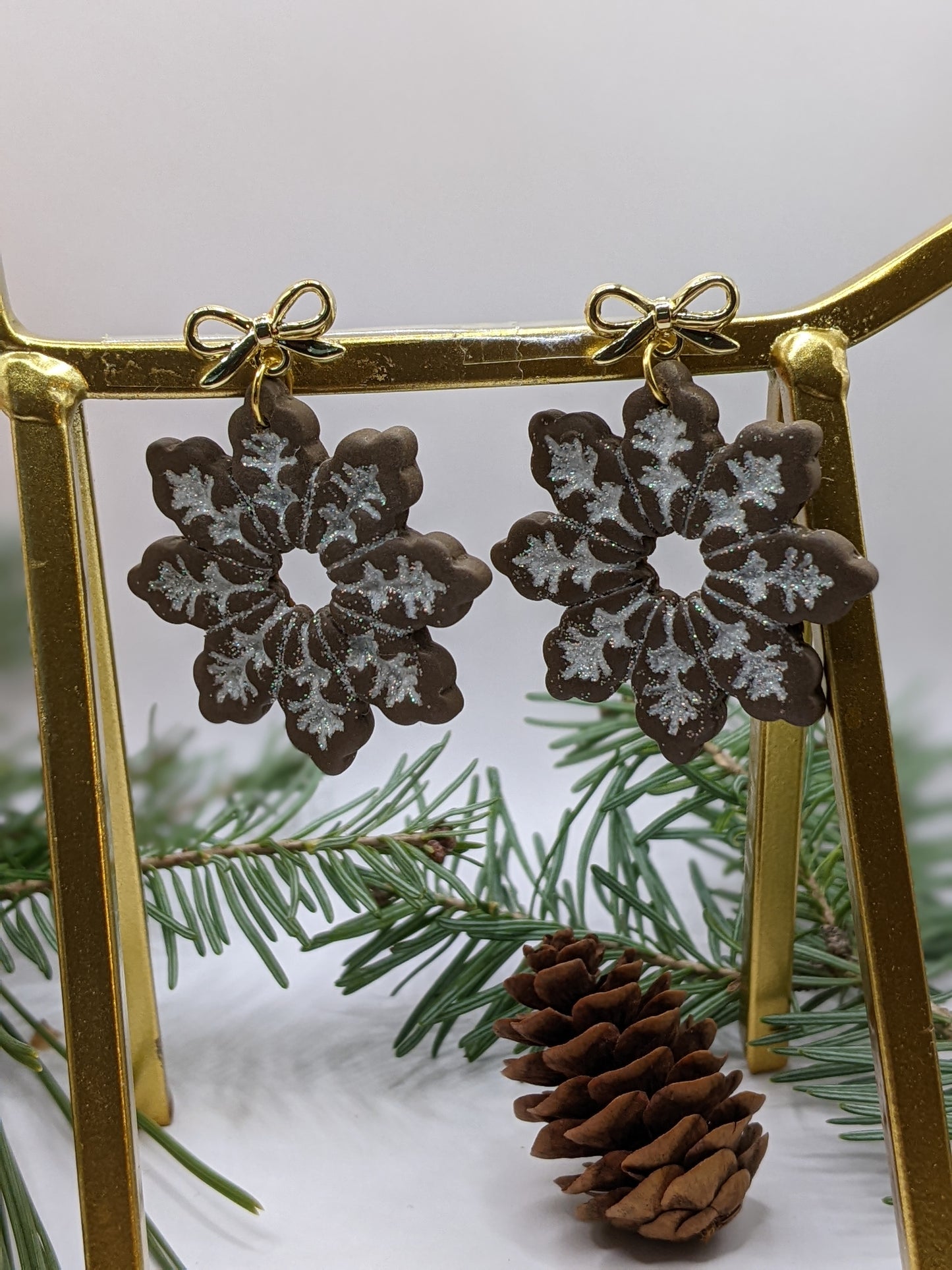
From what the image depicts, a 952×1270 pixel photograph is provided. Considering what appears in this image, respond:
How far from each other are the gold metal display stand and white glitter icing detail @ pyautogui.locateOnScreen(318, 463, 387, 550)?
0.03m

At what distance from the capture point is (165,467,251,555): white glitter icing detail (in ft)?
1.08

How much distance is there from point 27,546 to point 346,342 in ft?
0.32

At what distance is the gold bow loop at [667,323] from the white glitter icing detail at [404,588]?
72 mm

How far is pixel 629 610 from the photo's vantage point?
0.33 metres

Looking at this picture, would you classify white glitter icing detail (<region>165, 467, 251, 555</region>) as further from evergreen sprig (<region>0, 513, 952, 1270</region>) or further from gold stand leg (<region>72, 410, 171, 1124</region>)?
evergreen sprig (<region>0, 513, 952, 1270</region>)

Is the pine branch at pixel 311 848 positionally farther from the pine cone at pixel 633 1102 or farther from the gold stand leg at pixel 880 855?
the gold stand leg at pixel 880 855

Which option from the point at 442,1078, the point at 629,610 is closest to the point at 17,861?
the point at 442,1078

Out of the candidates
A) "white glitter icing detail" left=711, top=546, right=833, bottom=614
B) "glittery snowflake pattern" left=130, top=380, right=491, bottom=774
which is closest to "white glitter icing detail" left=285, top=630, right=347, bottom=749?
"glittery snowflake pattern" left=130, top=380, right=491, bottom=774

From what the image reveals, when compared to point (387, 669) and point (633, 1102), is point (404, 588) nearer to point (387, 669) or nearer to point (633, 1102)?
point (387, 669)

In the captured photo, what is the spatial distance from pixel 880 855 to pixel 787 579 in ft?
0.25

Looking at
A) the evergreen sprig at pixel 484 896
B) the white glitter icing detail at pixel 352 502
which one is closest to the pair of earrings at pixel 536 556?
the white glitter icing detail at pixel 352 502

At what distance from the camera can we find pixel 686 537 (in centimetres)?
32

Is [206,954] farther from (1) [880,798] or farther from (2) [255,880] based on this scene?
(1) [880,798]

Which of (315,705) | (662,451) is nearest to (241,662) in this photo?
(315,705)
